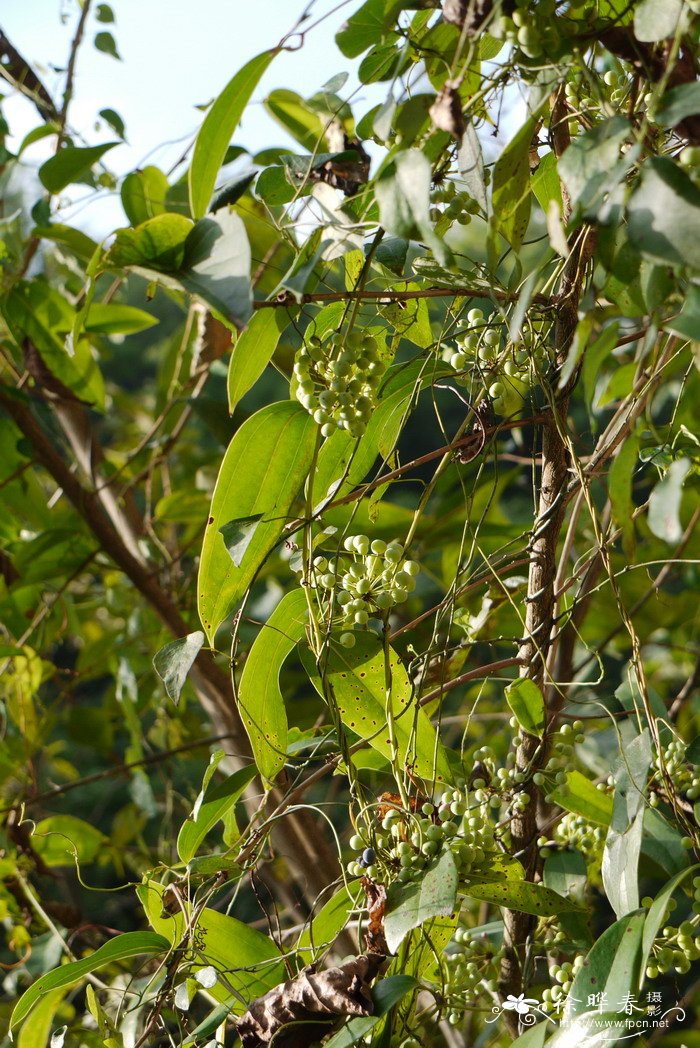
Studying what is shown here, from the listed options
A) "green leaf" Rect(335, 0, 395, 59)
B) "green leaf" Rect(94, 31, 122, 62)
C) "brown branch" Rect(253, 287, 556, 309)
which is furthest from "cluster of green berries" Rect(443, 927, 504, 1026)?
"green leaf" Rect(94, 31, 122, 62)

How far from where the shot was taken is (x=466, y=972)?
1.52 ft

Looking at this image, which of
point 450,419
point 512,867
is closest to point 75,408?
point 512,867

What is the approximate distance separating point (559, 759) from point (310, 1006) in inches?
7.2

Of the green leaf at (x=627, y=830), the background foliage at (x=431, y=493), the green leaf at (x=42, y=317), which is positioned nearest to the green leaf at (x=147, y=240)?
the background foliage at (x=431, y=493)

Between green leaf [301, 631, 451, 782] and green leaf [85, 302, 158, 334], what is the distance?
518 millimetres

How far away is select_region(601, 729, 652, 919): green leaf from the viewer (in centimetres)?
38

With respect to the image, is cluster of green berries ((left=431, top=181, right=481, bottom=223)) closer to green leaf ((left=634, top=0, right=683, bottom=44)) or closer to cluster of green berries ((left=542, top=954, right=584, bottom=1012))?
green leaf ((left=634, top=0, right=683, bottom=44))

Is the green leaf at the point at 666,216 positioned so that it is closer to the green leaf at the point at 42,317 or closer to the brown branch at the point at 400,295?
the brown branch at the point at 400,295

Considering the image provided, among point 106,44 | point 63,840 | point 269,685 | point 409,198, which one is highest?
point 106,44

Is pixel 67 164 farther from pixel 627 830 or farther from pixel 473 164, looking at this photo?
pixel 627 830

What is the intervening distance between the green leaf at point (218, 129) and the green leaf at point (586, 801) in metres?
0.36

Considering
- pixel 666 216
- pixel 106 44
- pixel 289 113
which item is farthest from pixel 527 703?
pixel 106 44

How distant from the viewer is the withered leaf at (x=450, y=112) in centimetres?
32

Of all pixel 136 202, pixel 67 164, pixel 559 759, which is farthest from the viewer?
pixel 136 202
